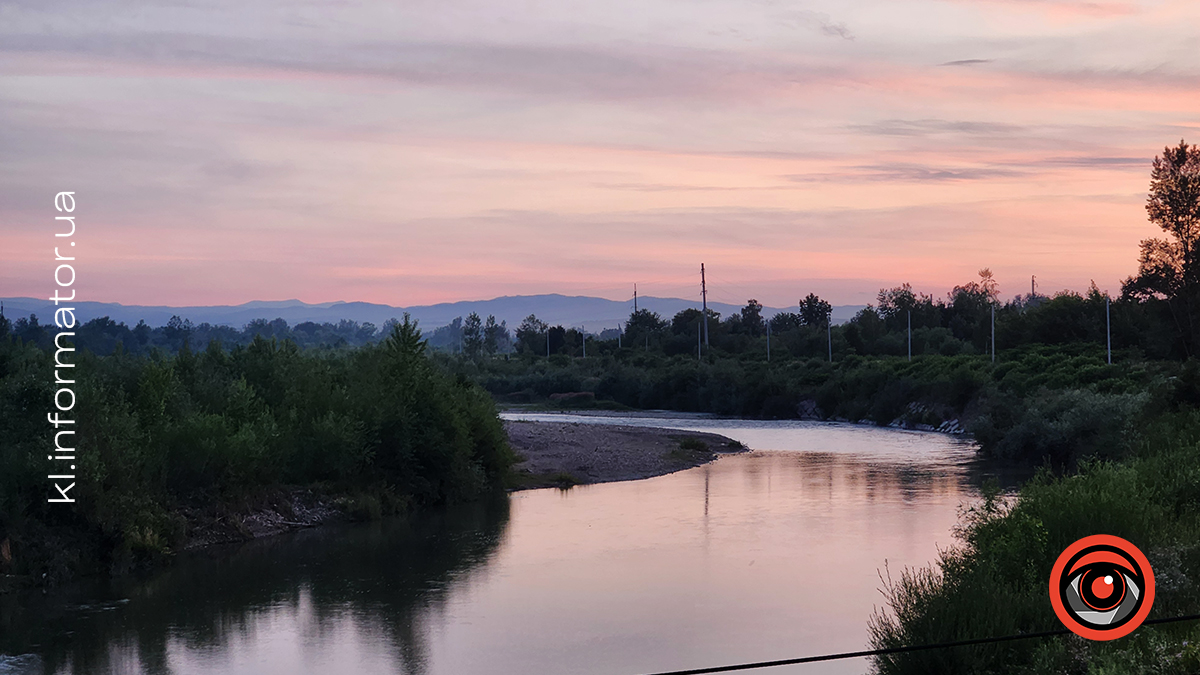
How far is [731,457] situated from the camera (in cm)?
4550

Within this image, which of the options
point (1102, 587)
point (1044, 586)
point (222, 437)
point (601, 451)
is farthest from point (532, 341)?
point (1102, 587)

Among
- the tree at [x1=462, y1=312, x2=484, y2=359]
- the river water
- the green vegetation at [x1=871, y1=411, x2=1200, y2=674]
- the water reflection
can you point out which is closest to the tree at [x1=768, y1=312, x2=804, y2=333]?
the tree at [x1=462, y1=312, x2=484, y2=359]

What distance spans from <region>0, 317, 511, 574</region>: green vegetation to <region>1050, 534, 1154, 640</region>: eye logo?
19843 millimetres

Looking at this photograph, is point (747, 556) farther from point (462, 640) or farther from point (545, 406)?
point (545, 406)

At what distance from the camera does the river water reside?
16.3m

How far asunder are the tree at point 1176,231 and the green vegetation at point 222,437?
29.0 meters

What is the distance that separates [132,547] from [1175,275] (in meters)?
41.1

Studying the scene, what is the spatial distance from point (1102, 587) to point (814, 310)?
121m

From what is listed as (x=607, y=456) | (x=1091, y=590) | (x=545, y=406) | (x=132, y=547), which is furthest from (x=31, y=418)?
(x=545, y=406)

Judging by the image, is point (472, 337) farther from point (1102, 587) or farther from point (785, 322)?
point (1102, 587)

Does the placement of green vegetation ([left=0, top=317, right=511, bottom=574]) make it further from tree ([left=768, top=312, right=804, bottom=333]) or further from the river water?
tree ([left=768, top=312, right=804, bottom=333])

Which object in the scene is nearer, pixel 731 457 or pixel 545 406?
pixel 731 457

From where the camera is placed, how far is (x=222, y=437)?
25828 millimetres

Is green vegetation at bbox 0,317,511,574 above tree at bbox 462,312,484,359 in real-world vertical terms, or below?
below
